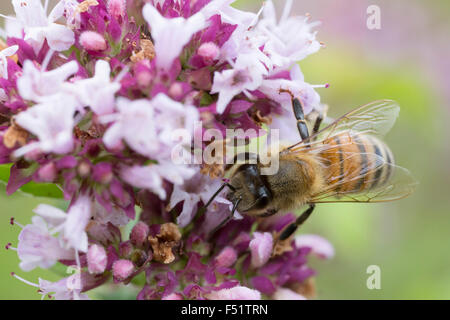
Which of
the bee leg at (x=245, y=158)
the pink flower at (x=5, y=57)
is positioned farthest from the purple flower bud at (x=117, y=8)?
the bee leg at (x=245, y=158)

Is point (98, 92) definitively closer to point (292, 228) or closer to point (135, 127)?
point (135, 127)

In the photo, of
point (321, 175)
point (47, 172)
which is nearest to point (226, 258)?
point (321, 175)

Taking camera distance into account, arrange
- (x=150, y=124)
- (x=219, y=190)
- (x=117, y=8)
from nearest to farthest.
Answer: (x=150, y=124) < (x=117, y=8) < (x=219, y=190)

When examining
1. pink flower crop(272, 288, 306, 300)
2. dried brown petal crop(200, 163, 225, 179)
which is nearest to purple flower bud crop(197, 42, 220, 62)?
dried brown petal crop(200, 163, 225, 179)

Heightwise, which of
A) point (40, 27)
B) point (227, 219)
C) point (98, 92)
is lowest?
point (227, 219)

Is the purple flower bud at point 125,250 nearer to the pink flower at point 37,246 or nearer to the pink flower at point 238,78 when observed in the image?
the pink flower at point 37,246

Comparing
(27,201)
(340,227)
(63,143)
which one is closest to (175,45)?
(63,143)
